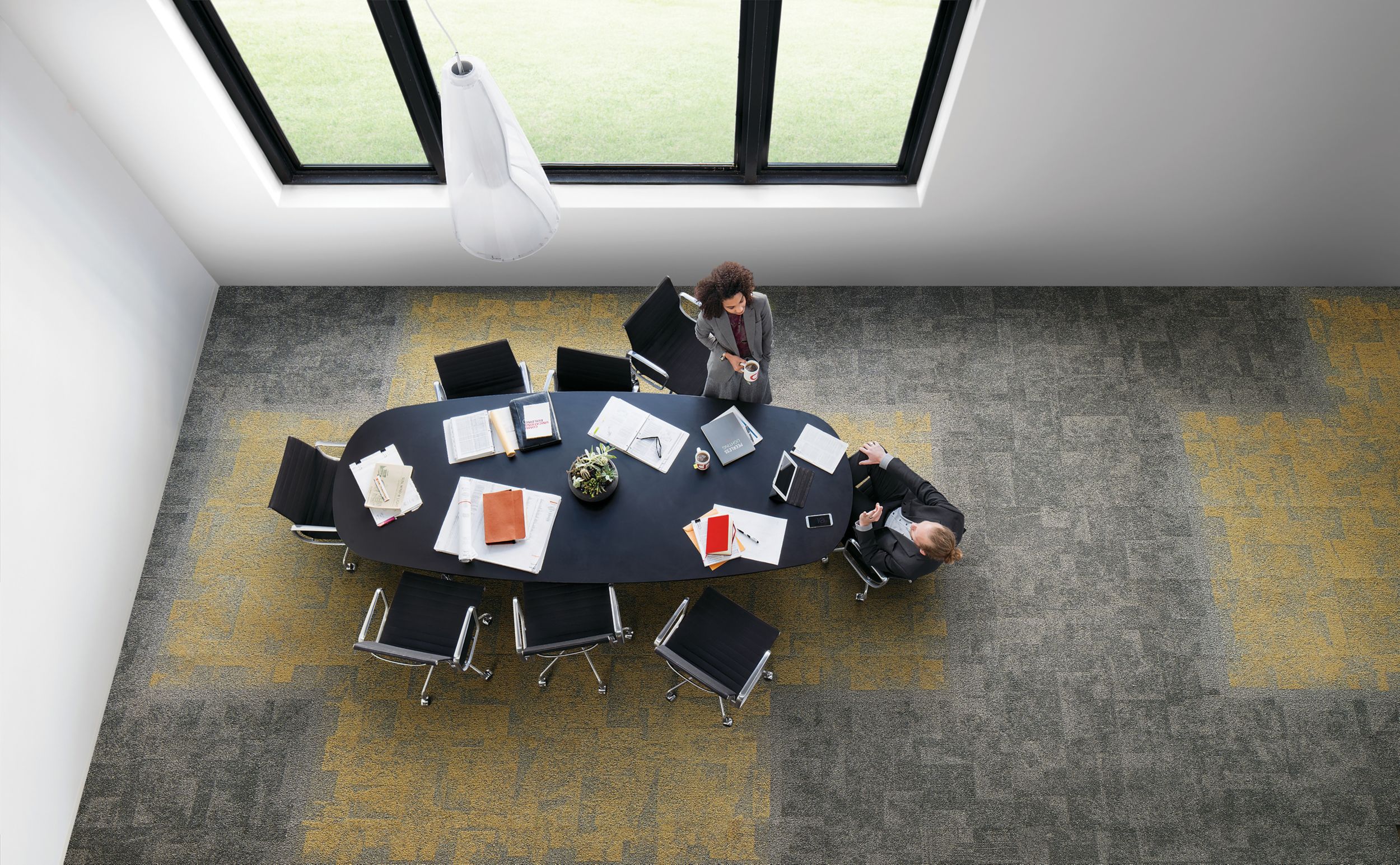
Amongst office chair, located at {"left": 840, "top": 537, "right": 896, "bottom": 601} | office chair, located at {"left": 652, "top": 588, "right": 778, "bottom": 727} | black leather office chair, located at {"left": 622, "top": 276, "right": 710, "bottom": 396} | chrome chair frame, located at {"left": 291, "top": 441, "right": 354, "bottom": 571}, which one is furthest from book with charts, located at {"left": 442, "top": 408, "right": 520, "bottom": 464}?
office chair, located at {"left": 840, "top": 537, "right": 896, "bottom": 601}

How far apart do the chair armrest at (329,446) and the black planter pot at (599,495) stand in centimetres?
148

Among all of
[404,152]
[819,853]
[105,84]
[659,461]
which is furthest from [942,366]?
[105,84]

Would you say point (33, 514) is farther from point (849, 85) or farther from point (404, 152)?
point (849, 85)

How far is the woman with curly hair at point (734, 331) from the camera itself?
3963 mm

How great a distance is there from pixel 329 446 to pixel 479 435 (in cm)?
127

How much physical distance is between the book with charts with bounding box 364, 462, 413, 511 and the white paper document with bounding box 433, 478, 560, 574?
26cm

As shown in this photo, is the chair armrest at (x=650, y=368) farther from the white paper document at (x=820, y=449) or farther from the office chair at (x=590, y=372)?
the white paper document at (x=820, y=449)

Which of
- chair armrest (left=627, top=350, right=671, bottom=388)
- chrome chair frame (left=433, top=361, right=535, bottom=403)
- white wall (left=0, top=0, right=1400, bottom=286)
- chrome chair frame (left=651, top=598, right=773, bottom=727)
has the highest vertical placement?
white wall (left=0, top=0, right=1400, bottom=286)

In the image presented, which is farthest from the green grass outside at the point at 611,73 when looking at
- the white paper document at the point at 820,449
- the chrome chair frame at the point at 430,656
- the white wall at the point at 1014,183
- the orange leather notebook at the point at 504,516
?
the chrome chair frame at the point at 430,656

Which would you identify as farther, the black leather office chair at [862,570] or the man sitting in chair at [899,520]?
the black leather office chair at [862,570]

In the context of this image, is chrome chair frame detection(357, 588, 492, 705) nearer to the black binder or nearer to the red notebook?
the black binder

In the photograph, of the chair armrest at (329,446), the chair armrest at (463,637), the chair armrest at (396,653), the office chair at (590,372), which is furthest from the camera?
the chair armrest at (329,446)

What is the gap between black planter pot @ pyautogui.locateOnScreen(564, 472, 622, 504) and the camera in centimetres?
390

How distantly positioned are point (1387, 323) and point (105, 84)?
25.9ft
